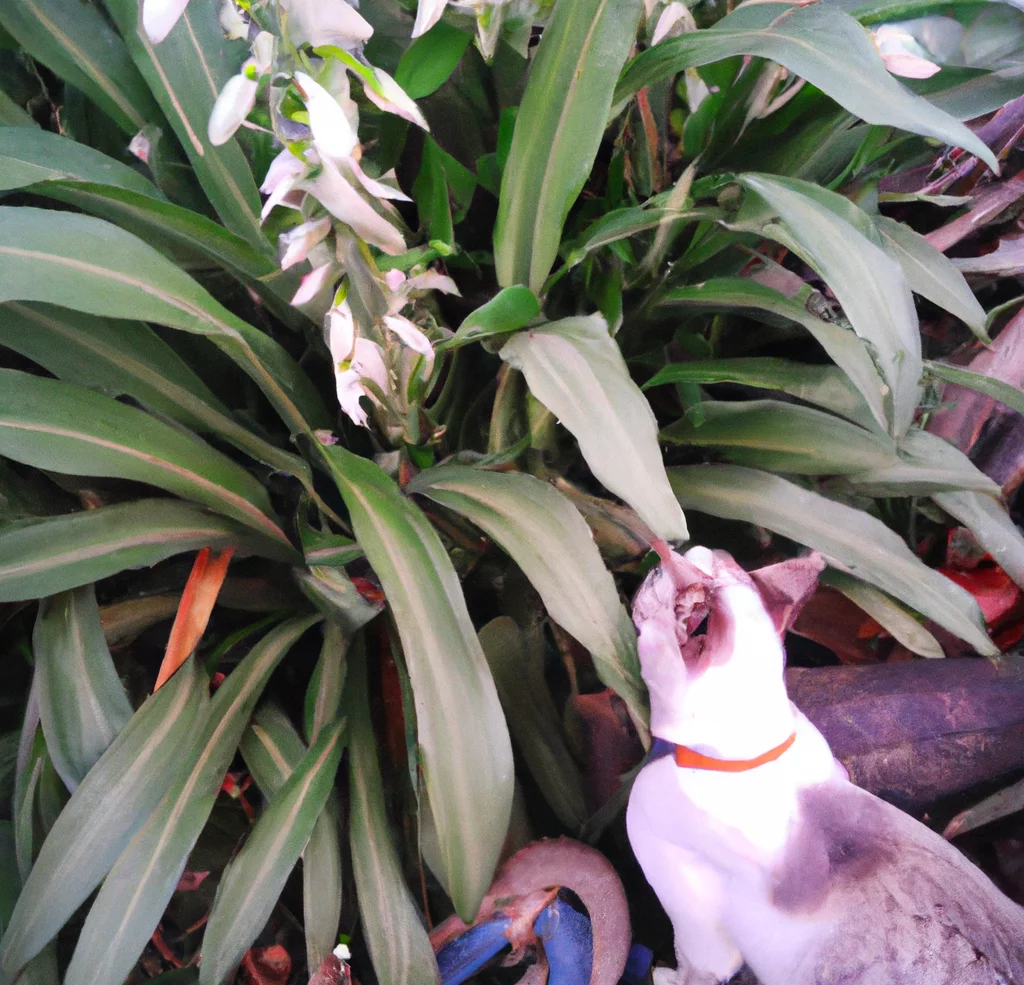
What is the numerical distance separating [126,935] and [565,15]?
0.68 metres

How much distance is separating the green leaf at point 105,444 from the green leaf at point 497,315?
225 mm

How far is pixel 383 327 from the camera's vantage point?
469mm

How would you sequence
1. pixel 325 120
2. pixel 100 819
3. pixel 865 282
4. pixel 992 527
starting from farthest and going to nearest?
pixel 992 527 < pixel 100 819 < pixel 865 282 < pixel 325 120

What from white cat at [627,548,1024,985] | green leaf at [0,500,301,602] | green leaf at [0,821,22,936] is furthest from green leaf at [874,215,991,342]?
green leaf at [0,821,22,936]

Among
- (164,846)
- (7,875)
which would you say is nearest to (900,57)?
(164,846)

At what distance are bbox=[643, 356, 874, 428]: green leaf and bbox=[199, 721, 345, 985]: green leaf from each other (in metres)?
0.41

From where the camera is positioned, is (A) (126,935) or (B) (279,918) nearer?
(A) (126,935)

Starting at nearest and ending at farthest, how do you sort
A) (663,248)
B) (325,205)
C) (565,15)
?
(325,205) → (565,15) → (663,248)

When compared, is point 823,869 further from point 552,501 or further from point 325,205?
point 325,205

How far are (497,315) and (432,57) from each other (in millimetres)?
204

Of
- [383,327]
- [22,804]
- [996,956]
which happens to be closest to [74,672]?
[22,804]

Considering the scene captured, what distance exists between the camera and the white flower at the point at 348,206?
1.24ft

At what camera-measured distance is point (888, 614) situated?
2.10 ft

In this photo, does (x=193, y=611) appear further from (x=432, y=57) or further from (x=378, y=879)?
(x=432, y=57)
